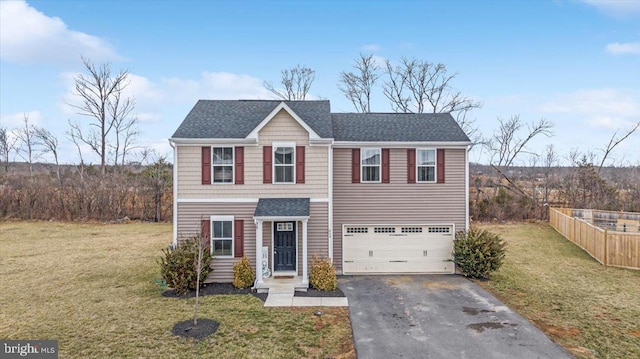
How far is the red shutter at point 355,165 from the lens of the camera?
14.7 m

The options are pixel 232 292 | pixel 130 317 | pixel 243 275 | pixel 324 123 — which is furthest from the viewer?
pixel 324 123

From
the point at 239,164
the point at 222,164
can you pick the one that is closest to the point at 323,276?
the point at 239,164

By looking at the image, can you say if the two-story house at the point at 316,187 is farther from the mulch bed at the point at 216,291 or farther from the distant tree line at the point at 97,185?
the distant tree line at the point at 97,185

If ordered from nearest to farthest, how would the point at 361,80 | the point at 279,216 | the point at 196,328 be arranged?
the point at 196,328, the point at 279,216, the point at 361,80

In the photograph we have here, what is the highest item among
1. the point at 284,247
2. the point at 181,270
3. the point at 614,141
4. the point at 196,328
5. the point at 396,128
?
the point at 614,141

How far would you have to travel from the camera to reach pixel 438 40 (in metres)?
24.3

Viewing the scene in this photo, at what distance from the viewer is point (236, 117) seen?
47.9ft

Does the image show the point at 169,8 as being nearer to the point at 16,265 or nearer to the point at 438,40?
the point at 16,265

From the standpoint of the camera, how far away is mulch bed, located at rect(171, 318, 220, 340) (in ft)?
27.9

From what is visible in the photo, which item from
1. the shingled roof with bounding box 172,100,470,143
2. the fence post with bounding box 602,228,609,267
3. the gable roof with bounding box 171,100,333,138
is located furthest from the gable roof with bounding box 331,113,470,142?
the fence post with bounding box 602,228,609,267

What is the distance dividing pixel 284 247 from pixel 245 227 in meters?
1.70

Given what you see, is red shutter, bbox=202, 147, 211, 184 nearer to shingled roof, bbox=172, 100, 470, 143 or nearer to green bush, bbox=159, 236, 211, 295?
shingled roof, bbox=172, 100, 470, 143

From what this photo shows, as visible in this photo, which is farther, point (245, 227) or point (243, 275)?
point (245, 227)

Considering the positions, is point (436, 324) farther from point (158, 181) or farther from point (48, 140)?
point (48, 140)
